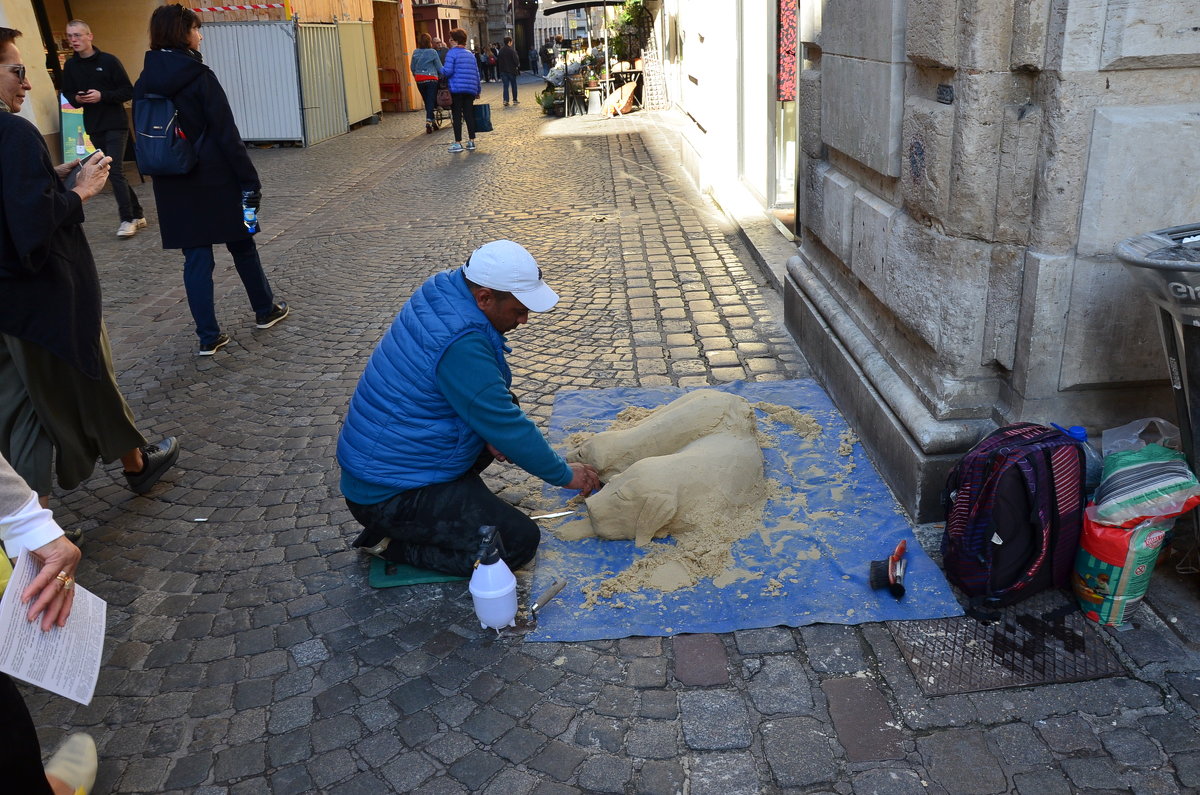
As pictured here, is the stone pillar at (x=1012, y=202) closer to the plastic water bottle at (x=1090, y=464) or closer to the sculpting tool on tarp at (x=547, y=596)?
the plastic water bottle at (x=1090, y=464)

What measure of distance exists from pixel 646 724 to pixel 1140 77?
2.66 metres

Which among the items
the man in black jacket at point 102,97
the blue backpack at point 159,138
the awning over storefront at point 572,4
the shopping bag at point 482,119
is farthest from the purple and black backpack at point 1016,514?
the awning over storefront at point 572,4

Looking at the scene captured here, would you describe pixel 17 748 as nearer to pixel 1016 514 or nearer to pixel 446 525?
pixel 446 525

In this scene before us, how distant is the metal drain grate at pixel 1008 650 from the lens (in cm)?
290

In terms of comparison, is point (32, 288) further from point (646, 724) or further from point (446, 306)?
point (646, 724)

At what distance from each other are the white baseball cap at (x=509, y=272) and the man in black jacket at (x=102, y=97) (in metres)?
7.94

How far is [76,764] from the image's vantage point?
269 centimetres

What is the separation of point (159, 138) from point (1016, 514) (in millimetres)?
5446

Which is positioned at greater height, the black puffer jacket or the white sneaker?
the black puffer jacket

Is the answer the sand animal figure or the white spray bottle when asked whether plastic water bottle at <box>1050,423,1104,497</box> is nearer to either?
the sand animal figure

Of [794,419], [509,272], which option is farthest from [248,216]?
[794,419]

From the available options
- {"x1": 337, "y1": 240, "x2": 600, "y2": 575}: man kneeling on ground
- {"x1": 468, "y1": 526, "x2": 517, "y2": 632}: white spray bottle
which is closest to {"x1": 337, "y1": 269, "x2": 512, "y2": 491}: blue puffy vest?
{"x1": 337, "y1": 240, "x2": 600, "y2": 575}: man kneeling on ground

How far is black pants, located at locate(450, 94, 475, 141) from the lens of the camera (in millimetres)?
15883

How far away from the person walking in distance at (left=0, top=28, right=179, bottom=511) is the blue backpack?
67.0 inches
